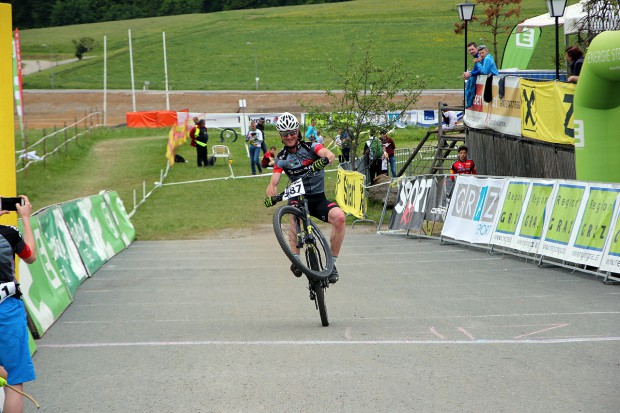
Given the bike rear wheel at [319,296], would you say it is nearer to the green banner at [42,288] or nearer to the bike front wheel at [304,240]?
the bike front wheel at [304,240]

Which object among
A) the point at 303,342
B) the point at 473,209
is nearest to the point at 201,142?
the point at 473,209

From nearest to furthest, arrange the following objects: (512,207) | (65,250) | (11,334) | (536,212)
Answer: (11,334) → (65,250) → (536,212) → (512,207)

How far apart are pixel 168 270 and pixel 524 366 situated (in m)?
9.25

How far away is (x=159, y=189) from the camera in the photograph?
106ft

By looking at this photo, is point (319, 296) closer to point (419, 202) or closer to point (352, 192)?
point (419, 202)

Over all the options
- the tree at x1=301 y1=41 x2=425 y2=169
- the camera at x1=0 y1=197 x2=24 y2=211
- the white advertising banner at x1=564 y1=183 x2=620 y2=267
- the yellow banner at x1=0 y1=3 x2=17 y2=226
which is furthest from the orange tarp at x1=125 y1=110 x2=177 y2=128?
the camera at x1=0 y1=197 x2=24 y2=211

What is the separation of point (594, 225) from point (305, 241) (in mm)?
5400

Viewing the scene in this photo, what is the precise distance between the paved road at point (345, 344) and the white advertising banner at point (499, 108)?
6564 mm

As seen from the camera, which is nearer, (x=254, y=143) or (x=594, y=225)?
(x=594, y=225)

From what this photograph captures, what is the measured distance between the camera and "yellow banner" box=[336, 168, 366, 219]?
2500 centimetres

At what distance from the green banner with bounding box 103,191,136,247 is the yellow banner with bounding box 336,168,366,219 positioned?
6438 mm

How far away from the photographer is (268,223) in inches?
1033

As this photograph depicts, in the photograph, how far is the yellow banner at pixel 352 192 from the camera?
2500 cm

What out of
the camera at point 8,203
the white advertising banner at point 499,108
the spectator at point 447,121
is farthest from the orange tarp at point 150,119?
the camera at point 8,203
